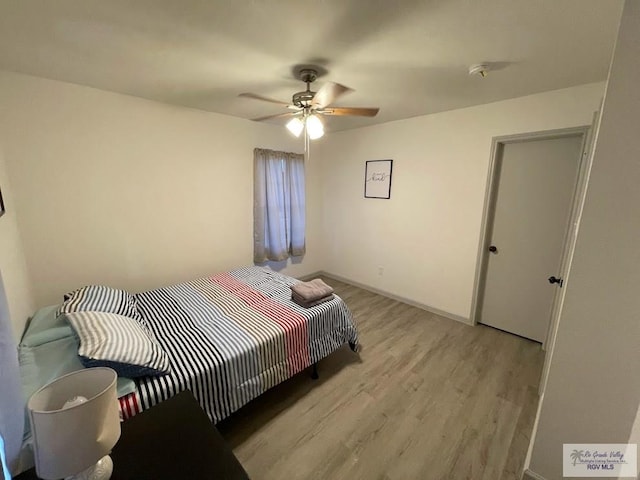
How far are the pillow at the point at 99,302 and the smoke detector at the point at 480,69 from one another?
3.03 metres

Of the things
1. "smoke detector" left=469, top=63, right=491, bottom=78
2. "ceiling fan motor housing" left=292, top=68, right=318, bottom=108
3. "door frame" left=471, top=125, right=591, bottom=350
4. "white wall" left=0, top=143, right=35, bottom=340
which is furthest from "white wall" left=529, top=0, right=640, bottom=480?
"white wall" left=0, top=143, right=35, bottom=340

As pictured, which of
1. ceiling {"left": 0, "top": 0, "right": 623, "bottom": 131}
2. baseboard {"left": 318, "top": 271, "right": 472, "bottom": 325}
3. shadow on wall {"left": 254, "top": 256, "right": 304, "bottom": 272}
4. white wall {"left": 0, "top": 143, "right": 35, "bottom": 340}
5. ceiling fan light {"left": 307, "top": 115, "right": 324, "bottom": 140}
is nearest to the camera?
ceiling {"left": 0, "top": 0, "right": 623, "bottom": 131}

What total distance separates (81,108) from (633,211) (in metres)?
3.60

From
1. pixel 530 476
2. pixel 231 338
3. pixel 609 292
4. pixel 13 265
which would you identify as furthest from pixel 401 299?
pixel 13 265

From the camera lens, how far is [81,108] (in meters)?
2.22

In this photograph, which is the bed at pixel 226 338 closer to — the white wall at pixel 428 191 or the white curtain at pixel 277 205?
the white curtain at pixel 277 205

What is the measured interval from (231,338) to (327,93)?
176 centimetres

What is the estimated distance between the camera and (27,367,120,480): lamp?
70 centimetres

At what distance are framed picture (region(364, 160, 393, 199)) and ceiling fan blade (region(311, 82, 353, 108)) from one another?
71.2 inches

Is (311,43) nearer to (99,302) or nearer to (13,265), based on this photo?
(99,302)

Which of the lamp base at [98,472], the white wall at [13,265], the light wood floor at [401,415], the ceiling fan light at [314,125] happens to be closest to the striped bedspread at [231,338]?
the light wood floor at [401,415]

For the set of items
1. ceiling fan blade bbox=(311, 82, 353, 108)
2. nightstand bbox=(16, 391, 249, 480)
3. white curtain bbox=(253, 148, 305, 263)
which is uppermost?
ceiling fan blade bbox=(311, 82, 353, 108)

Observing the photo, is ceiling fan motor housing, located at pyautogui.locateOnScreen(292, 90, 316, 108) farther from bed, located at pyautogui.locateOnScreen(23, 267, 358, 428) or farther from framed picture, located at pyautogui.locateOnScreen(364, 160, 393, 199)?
framed picture, located at pyautogui.locateOnScreen(364, 160, 393, 199)

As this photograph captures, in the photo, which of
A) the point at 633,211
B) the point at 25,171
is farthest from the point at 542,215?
the point at 25,171
